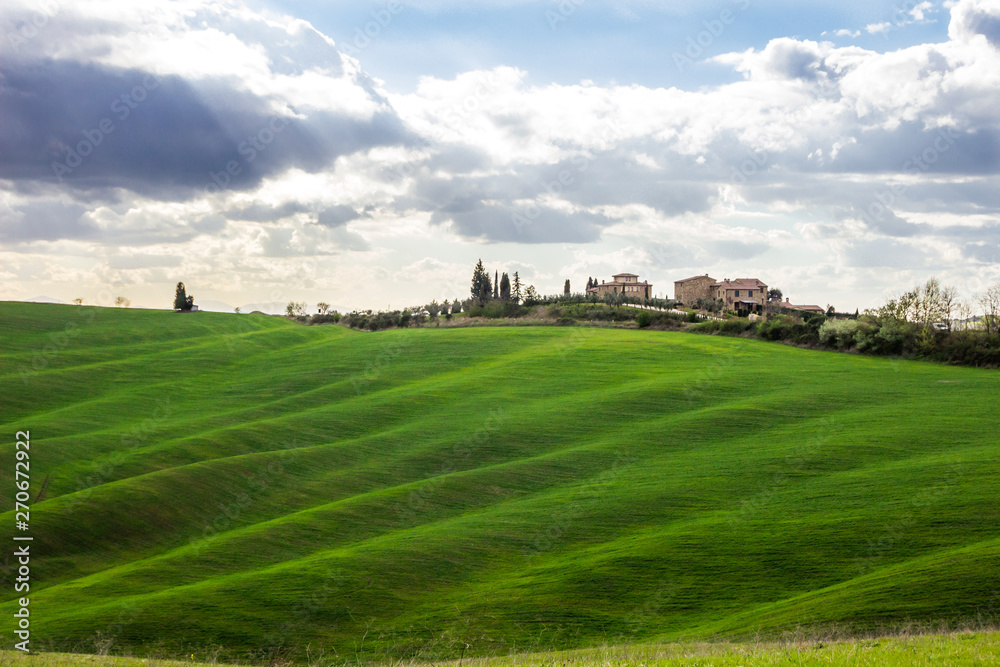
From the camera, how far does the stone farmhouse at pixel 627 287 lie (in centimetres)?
18762

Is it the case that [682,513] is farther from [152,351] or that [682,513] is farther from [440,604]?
[152,351]

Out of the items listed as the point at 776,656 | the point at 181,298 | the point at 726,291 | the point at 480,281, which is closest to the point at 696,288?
the point at 726,291

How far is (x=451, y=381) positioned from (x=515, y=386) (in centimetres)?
695

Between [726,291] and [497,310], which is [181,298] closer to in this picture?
[497,310]

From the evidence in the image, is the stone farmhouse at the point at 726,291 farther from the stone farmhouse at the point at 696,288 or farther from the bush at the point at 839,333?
the bush at the point at 839,333

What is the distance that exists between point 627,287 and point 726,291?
2996cm

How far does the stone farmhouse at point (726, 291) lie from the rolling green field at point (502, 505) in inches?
3803

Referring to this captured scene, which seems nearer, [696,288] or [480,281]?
[480,281]

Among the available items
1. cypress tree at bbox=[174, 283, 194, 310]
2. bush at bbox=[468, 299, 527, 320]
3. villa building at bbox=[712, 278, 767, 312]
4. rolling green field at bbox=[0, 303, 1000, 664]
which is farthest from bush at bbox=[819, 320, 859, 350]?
cypress tree at bbox=[174, 283, 194, 310]

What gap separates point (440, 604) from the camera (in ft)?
84.0

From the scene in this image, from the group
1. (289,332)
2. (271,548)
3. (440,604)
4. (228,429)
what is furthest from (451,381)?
(289,332)

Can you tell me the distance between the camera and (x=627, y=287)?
189250 mm

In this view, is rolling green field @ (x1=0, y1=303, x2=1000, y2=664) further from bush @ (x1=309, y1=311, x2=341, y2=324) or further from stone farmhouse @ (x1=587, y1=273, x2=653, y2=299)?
stone farmhouse @ (x1=587, y1=273, x2=653, y2=299)

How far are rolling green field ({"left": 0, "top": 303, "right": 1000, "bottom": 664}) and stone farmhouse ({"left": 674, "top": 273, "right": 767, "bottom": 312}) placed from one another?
96.6 metres
